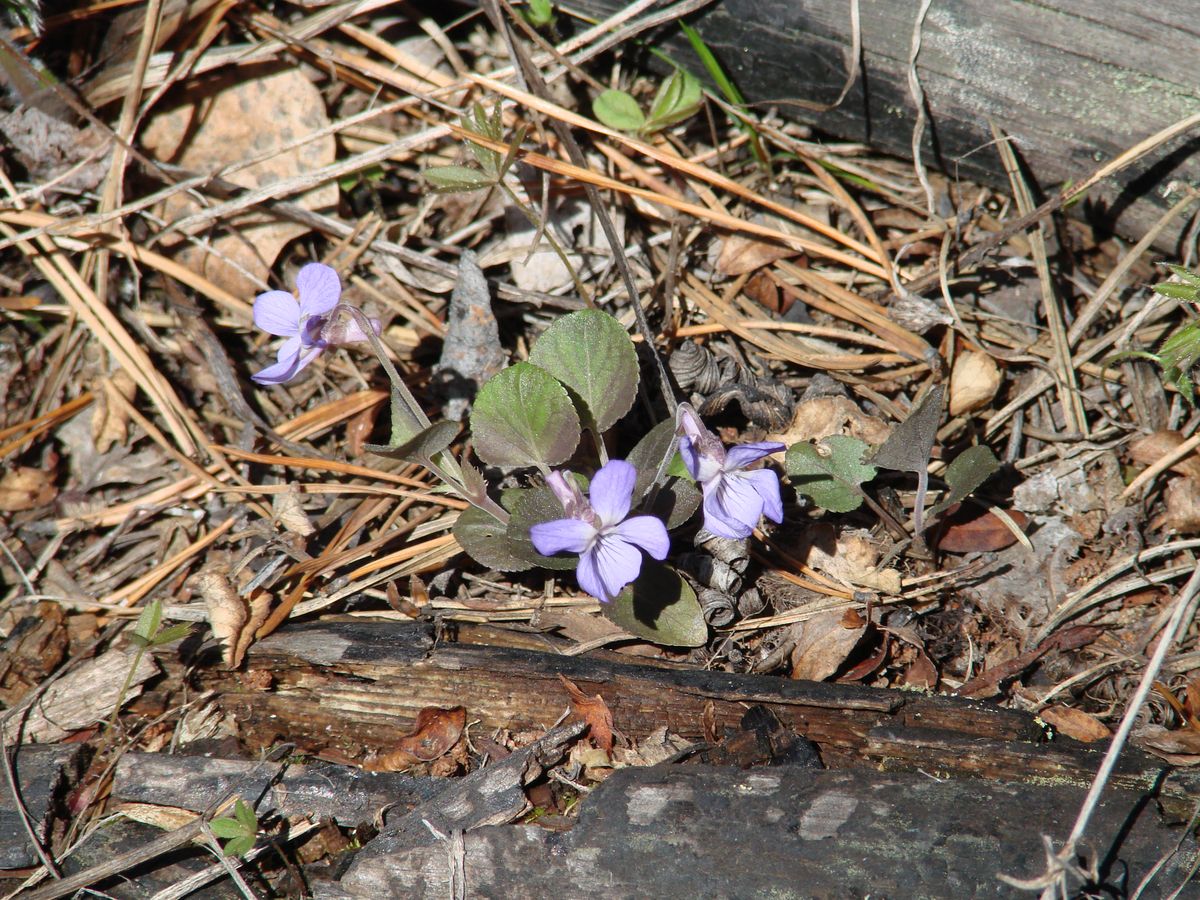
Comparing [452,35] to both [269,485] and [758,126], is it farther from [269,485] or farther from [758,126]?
[269,485]

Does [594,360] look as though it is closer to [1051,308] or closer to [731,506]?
[731,506]

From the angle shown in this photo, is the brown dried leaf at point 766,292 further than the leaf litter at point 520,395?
Yes

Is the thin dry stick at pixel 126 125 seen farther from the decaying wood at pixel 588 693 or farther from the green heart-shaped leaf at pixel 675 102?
the green heart-shaped leaf at pixel 675 102

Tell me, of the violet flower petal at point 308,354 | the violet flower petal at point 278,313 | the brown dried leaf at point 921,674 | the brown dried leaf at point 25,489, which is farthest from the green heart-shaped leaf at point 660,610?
the brown dried leaf at point 25,489

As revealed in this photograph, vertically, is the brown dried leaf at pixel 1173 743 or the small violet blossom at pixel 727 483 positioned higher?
the small violet blossom at pixel 727 483

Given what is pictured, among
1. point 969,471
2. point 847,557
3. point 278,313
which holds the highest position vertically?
point 278,313

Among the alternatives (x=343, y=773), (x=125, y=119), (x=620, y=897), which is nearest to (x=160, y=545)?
(x=343, y=773)

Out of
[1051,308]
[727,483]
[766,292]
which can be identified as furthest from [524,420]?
[1051,308]
